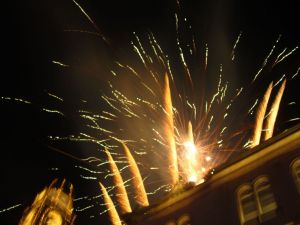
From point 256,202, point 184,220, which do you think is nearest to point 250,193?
point 256,202

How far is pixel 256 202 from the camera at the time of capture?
60.7 feet

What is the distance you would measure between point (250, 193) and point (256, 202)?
40.9 inches

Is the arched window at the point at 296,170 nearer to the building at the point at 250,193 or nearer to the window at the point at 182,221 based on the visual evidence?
the building at the point at 250,193

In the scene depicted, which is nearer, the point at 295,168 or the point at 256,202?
the point at 295,168

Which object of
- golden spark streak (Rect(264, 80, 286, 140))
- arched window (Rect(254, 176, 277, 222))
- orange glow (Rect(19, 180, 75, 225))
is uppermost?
orange glow (Rect(19, 180, 75, 225))

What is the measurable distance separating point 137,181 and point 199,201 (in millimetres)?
3783

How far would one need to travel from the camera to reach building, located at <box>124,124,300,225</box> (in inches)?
684

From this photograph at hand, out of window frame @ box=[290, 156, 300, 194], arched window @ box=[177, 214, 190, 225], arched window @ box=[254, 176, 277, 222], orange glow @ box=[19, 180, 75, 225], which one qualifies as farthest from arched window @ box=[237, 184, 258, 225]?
orange glow @ box=[19, 180, 75, 225]

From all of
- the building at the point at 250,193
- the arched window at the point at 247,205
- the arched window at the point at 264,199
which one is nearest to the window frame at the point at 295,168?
the building at the point at 250,193

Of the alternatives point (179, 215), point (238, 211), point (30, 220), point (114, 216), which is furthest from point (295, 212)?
point (30, 220)

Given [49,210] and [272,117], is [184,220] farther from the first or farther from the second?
[49,210]

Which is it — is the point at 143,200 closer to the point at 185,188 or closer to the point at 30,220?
the point at 185,188

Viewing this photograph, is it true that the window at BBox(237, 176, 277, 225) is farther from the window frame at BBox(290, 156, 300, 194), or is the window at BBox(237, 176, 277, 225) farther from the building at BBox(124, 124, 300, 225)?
the window frame at BBox(290, 156, 300, 194)

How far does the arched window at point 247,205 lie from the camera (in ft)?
60.2
